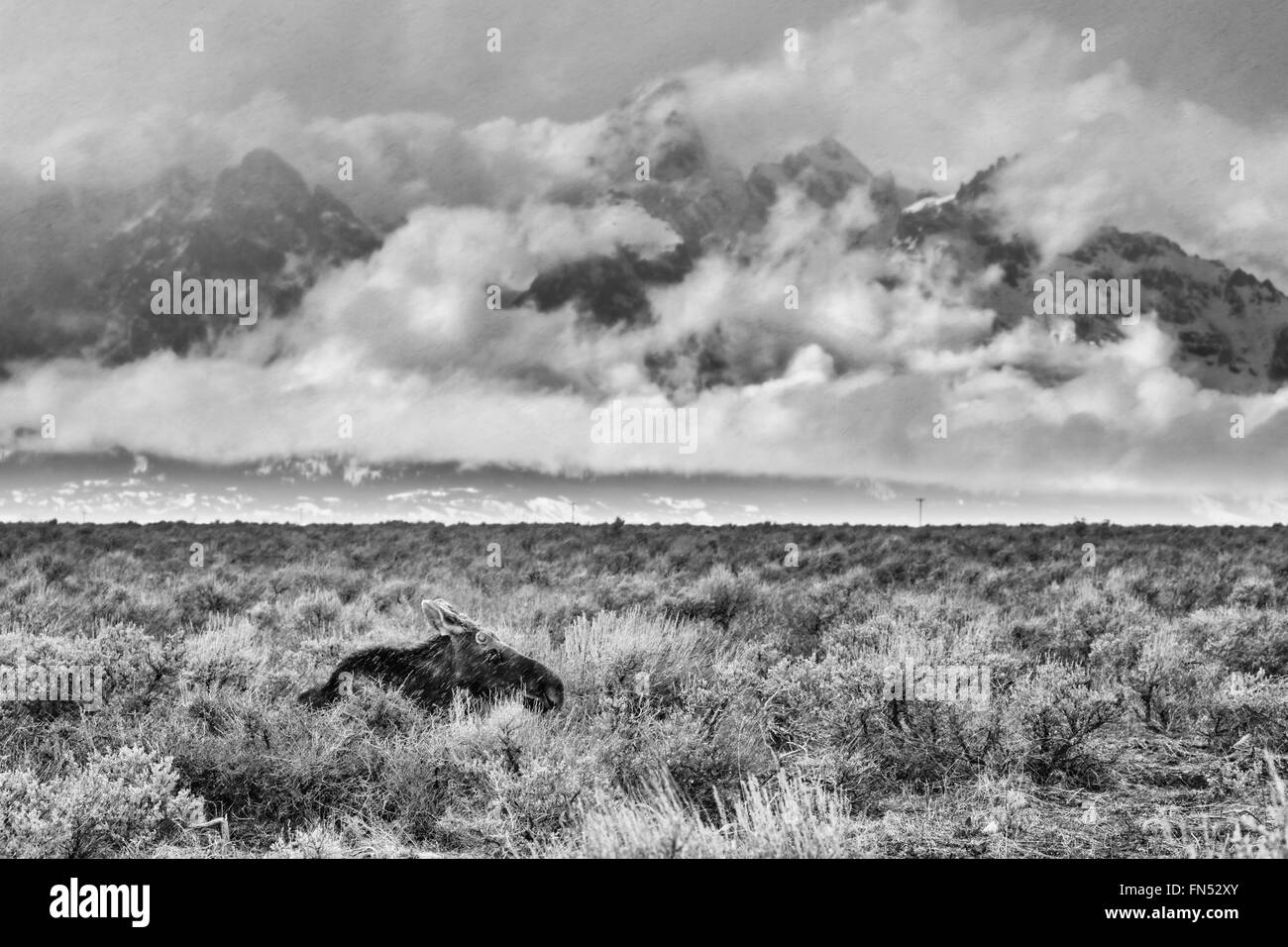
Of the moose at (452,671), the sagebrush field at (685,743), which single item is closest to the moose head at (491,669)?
the moose at (452,671)

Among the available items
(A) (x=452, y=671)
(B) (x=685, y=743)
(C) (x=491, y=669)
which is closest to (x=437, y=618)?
(A) (x=452, y=671)

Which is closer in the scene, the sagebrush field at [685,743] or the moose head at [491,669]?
the sagebrush field at [685,743]

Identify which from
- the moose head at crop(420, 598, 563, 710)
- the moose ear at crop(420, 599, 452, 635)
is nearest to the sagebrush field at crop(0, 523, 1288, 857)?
the moose head at crop(420, 598, 563, 710)

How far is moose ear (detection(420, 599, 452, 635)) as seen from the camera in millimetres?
6980

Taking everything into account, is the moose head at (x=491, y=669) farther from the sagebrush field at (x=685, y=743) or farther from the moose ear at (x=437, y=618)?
the sagebrush field at (x=685, y=743)

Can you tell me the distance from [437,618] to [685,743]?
291 cm

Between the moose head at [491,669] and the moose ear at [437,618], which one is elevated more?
the moose ear at [437,618]

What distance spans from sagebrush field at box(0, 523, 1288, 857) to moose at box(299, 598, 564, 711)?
279 millimetres

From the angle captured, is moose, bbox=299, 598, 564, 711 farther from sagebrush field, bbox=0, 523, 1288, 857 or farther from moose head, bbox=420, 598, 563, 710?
sagebrush field, bbox=0, 523, 1288, 857

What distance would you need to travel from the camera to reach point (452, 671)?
263 inches

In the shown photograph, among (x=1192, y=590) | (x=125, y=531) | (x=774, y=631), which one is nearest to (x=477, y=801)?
(x=774, y=631)

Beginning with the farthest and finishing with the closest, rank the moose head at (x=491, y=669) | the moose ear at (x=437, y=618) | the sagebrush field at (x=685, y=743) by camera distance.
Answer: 1. the moose ear at (x=437, y=618)
2. the moose head at (x=491, y=669)
3. the sagebrush field at (x=685, y=743)

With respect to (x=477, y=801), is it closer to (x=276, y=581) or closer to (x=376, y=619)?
(x=376, y=619)

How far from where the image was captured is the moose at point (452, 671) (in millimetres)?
6465
